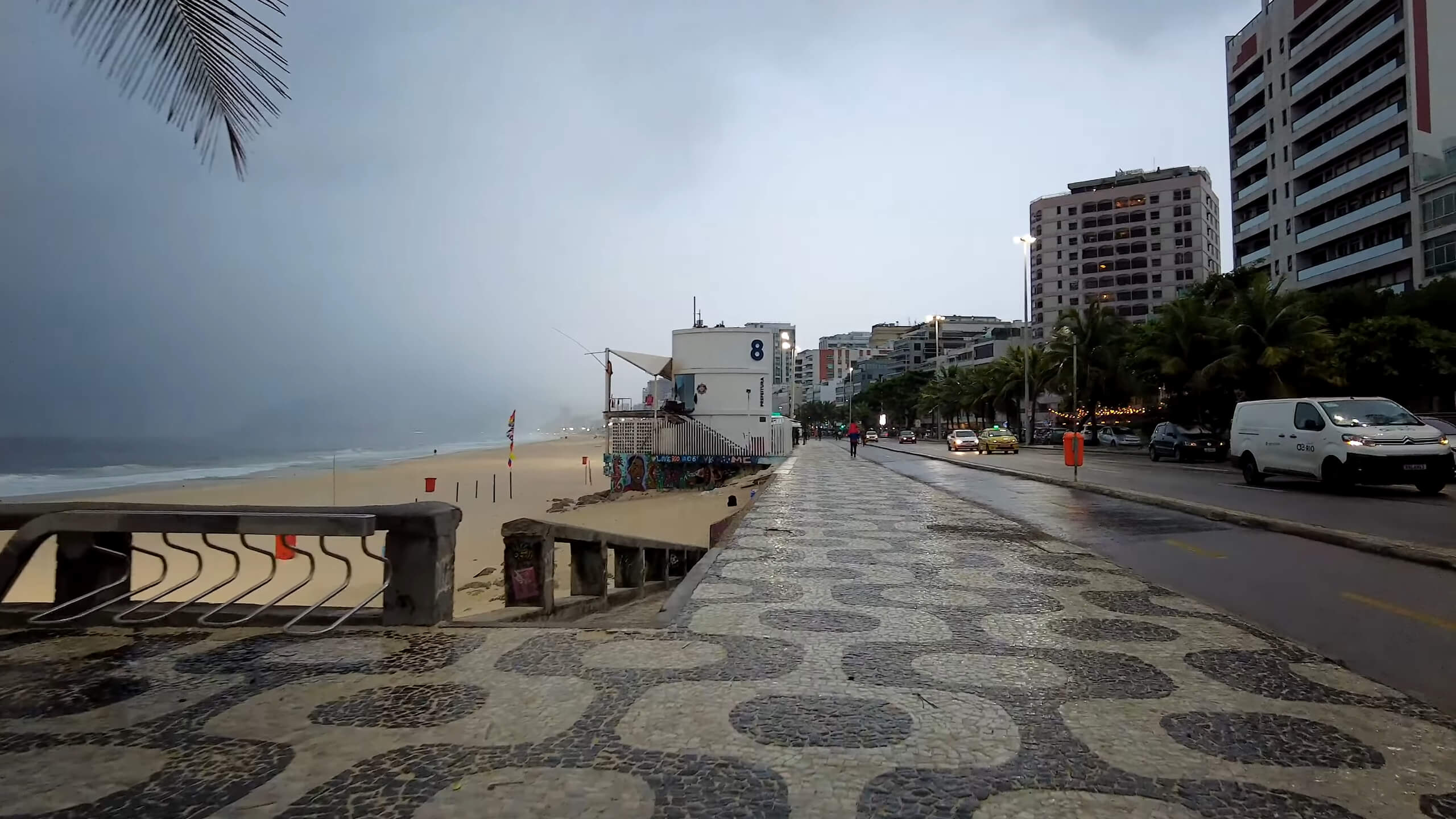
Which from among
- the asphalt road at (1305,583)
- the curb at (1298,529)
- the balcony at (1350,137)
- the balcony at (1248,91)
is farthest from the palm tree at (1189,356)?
the balcony at (1248,91)

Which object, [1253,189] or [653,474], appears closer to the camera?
A: [653,474]

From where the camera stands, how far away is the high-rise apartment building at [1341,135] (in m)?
41.0

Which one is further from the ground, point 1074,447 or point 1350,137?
point 1350,137

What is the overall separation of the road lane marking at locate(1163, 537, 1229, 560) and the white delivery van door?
7.97 metres

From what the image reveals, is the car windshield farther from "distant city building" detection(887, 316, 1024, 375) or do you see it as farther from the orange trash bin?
"distant city building" detection(887, 316, 1024, 375)

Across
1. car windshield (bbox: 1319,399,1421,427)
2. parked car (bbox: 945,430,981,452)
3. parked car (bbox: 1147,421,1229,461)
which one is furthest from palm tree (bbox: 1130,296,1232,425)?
car windshield (bbox: 1319,399,1421,427)

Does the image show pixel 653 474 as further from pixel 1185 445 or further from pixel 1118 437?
pixel 1118 437

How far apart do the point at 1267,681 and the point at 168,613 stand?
6.11 m

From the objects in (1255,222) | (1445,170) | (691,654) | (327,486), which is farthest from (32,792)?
(1255,222)

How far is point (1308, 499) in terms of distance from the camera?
12.7 m

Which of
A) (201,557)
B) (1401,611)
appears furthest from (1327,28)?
(201,557)

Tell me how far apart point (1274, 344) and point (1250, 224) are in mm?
33919

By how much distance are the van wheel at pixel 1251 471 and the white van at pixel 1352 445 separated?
41 mm

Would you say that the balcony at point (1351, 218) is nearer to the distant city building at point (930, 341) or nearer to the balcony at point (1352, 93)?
the balcony at point (1352, 93)
